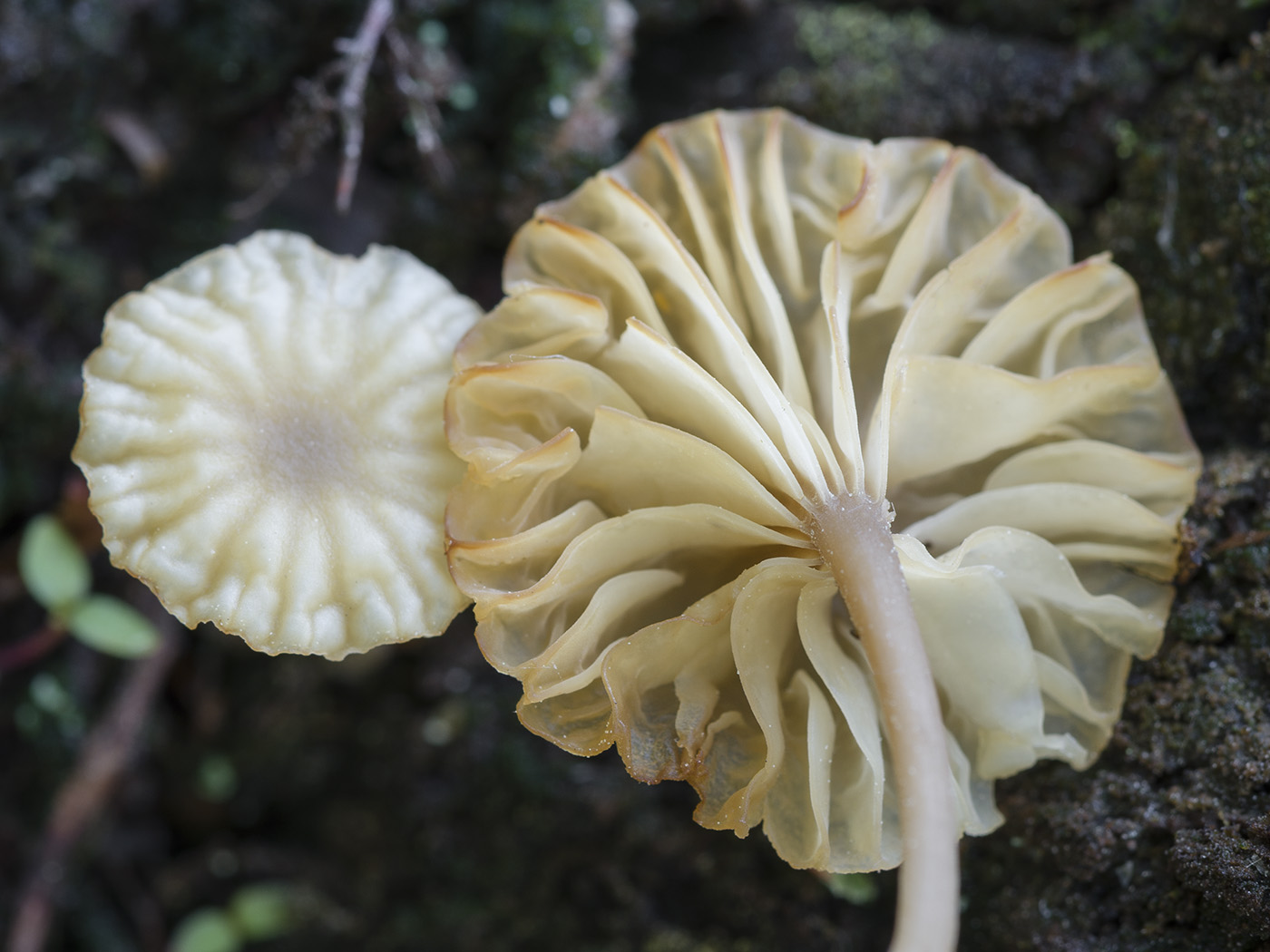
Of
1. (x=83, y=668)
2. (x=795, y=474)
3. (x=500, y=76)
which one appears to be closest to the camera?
(x=795, y=474)

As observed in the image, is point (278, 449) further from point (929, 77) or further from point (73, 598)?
point (929, 77)

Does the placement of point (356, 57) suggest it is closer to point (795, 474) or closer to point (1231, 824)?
point (795, 474)

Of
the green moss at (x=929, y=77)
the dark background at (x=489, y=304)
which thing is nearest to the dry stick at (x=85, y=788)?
the dark background at (x=489, y=304)

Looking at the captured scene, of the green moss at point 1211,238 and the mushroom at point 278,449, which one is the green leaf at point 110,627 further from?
the green moss at point 1211,238

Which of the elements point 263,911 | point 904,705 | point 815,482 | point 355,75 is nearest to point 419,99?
point 355,75

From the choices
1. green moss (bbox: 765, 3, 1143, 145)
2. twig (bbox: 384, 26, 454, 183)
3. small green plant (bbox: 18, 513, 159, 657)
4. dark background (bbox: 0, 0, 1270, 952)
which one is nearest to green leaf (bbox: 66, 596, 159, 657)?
small green plant (bbox: 18, 513, 159, 657)

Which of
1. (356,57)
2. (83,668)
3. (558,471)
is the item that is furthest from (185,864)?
(356,57)
